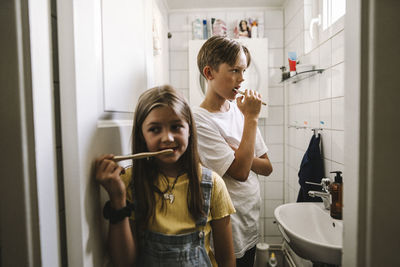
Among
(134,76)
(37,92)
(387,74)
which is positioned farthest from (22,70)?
(387,74)

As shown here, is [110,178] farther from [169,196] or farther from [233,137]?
[233,137]

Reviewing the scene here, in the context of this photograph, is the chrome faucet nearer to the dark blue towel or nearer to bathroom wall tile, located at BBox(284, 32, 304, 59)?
the dark blue towel

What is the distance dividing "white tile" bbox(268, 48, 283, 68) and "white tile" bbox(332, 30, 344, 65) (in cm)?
102

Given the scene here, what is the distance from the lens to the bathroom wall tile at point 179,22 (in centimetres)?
248

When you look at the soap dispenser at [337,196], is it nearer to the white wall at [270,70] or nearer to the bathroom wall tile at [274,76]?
the white wall at [270,70]

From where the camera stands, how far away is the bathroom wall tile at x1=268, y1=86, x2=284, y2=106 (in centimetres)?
246

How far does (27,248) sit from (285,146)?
7.60 feet

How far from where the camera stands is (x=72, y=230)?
504mm

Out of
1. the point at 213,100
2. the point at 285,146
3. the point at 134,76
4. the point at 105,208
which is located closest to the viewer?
the point at 105,208

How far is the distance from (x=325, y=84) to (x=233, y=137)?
0.84 metres

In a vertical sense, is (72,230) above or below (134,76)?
below

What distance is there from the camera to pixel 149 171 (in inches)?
30.2

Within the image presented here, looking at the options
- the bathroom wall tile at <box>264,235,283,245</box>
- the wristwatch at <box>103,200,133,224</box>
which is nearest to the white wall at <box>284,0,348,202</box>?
the bathroom wall tile at <box>264,235,283,245</box>

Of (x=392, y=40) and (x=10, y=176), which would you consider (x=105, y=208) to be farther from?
(x=392, y=40)
